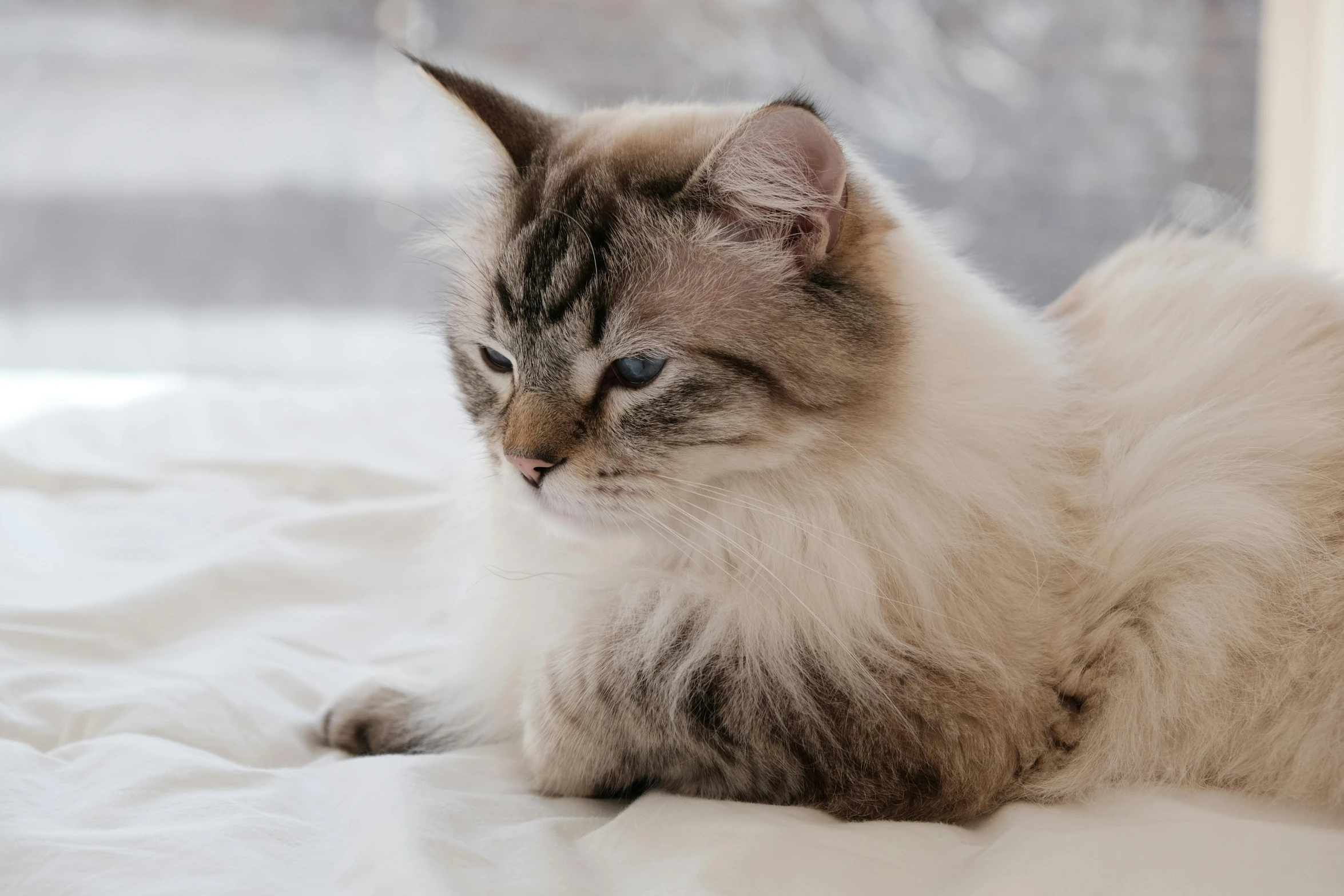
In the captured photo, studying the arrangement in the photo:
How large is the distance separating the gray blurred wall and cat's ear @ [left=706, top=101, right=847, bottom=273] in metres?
3.29

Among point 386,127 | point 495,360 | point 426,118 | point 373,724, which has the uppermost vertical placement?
point 495,360

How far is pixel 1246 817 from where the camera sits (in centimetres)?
118

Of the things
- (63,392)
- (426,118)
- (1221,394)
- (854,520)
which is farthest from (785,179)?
(426,118)

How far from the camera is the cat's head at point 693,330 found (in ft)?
4.26

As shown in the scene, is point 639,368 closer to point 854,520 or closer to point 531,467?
point 531,467

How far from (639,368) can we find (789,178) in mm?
286

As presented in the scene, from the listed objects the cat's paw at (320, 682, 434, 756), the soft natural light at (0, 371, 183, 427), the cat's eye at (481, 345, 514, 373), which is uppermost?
the cat's eye at (481, 345, 514, 373)

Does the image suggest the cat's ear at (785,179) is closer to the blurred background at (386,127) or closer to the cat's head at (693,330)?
the cat's head at (693,330)

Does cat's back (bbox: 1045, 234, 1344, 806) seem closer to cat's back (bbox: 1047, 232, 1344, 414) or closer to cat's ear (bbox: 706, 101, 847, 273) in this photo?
cat's back (bbox: 1047, 232, 1344, 414)

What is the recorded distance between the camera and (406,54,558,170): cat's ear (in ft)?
4.89

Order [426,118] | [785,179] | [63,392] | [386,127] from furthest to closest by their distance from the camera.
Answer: [386,127] → [426,118] → [63,392] → [785,179]

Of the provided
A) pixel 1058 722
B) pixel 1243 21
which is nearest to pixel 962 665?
pixel 1058 722

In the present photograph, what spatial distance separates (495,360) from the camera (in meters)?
1.49

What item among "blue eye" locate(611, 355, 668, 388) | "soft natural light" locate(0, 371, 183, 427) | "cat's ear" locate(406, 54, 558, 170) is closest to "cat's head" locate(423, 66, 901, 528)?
"blue eye" locate(611, 355, 668, 388)
